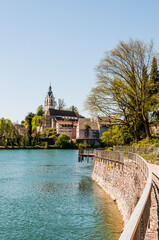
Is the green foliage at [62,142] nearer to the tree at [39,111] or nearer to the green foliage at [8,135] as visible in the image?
the green foliage at [8,135]

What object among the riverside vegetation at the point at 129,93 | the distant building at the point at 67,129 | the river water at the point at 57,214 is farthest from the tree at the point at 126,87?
the distant building at the point at 67,129

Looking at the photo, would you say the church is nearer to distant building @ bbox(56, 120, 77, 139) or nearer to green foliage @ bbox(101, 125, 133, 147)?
distant building @ bbox(56, 120, 77, 139)

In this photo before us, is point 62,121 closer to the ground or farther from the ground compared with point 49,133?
farther from the ground

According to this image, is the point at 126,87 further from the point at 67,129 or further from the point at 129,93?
the point at 67,129

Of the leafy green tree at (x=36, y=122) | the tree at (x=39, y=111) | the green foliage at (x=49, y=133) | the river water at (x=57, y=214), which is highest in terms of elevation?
the tree at (x=39, y=111)

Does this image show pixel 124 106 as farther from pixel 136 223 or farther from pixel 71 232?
pixel 136 223

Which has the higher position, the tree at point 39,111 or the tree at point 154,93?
the tree at point 39,111

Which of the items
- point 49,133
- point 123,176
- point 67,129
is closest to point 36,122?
point 49,133

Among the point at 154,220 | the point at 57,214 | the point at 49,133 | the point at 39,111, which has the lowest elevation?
the point at 57,214

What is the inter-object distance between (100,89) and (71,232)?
29.5 m

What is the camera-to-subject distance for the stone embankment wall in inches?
601

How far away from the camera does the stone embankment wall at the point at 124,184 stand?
15273 millimetres

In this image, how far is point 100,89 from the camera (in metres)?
42.1

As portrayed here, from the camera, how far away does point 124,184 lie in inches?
777
